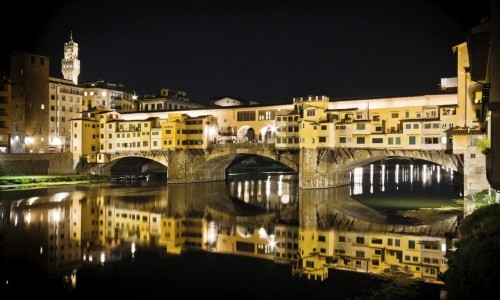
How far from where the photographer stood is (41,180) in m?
57.5

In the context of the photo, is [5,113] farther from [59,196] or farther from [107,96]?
[59,196]

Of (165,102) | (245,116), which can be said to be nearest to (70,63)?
(165,102)

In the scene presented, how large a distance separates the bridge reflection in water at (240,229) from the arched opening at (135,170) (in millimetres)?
22273

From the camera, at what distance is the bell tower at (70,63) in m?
100

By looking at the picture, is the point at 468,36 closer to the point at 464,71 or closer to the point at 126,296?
the point at 126,296

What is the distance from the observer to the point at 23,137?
234 ft

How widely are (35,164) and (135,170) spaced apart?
19197 millimetres

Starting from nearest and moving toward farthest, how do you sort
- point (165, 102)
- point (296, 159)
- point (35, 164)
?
1. point (296, 159)
2. point (35, 164)
3. point (165, 102)

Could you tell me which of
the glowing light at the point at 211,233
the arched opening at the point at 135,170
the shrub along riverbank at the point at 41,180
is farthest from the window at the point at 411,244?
the arched opening at the point at 135,170

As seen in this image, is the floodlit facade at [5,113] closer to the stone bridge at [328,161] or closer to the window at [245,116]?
the window at [245,116]

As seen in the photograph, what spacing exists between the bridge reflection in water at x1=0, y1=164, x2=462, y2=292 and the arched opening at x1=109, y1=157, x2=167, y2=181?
22.3 m

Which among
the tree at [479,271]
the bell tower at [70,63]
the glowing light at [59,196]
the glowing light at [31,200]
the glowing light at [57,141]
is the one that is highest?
the bell tower at [70,63]

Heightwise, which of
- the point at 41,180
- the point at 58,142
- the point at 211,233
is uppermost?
the point at 58,142

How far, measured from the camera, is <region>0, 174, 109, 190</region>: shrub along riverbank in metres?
53.6
